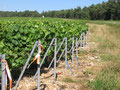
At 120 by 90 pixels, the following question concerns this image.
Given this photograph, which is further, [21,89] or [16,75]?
[16,75]

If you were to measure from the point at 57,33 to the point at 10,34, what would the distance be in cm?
269

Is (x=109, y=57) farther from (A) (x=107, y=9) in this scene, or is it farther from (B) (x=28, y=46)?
(A) (x=107, y=9)

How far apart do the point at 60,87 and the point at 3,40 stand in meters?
2.04

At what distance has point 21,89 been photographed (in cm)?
468

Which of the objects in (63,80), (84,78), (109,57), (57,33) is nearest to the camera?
(63,80)

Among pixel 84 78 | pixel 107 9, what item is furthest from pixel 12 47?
pixel 107 9

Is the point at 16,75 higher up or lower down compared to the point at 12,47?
lower down

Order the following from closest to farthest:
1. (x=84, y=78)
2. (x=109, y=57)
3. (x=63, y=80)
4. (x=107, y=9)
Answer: (x=63, y=80)
(x=84, y=78)
(x=109, y=57)
(x=107, y=9)

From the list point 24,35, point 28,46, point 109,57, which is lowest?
point 109,57

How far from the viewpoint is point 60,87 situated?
4.95 metres

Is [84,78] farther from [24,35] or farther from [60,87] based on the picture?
[24,35]

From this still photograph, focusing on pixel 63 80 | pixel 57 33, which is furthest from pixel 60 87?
pixel 57 33

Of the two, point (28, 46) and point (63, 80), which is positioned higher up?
point (28, 46)

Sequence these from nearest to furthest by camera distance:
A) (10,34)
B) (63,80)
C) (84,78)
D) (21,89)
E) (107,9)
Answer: (21,89)
(10,34)
(63,80)
(84,78)
(107,9)
